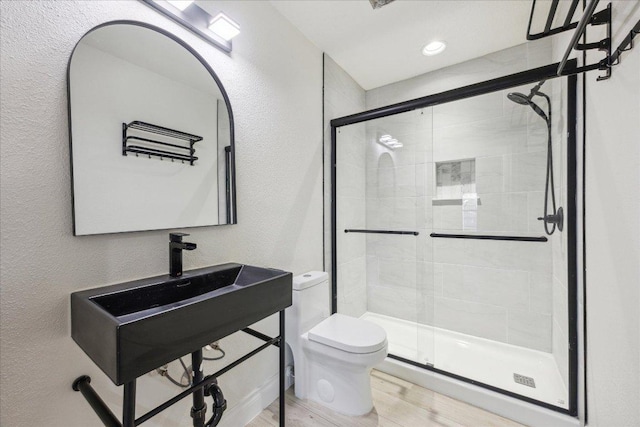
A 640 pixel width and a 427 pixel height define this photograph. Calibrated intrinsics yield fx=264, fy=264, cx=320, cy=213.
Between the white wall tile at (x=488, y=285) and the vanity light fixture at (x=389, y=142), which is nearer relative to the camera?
the white wall tile at (x=488, y=285)

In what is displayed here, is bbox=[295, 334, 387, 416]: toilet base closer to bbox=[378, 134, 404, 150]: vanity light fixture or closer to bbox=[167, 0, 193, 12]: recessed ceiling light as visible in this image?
bbox=[378, 134, 404, 150]: vanity light fixture

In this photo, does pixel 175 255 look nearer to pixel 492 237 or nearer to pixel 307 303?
pixel 307 303

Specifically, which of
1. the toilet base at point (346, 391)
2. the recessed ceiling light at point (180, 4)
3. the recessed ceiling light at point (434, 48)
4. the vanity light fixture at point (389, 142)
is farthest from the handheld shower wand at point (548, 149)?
the recessed ceiling light at point (180, 4)

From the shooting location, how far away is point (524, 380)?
5.67 ft

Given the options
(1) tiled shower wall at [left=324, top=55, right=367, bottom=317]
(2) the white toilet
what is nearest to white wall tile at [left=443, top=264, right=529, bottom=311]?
(1) tiled shower wall at [left=324, top=55, right=367, bottom=317]

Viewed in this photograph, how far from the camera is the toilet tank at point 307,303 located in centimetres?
168

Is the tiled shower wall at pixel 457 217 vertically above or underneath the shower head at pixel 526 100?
underneath

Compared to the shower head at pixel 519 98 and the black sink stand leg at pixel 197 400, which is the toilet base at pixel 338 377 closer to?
the black sink stand leg at pixel 197 400

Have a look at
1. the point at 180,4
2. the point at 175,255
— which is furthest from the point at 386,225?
the point at 180,4

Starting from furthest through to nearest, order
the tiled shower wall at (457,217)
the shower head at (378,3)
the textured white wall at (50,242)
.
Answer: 1. the tiled shower wall at (457,217)
2. the shower head at (378,3)
3. the textured white wall at (50,242)

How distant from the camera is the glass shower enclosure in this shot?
6.05 feet

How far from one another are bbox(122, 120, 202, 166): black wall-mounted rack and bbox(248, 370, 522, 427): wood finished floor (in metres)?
1.53

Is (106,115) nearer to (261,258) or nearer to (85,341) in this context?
(85,341)

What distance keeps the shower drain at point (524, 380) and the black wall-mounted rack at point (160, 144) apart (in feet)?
7.85
